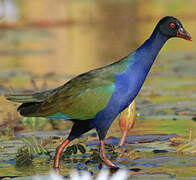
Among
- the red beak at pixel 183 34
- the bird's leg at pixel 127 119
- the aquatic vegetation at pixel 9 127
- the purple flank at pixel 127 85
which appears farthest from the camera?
the aquatic vegetation at pixel 9 127

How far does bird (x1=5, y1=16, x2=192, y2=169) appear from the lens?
5488mm

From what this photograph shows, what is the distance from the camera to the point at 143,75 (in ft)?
18.3

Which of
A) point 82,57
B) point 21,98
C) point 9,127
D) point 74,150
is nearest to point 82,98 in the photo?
point 21,98

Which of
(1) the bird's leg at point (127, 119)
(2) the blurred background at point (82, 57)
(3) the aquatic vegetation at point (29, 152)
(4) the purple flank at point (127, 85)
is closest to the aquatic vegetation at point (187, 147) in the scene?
(2) the blurred background at point (82, 57)

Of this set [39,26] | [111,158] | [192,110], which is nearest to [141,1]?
[39,26]

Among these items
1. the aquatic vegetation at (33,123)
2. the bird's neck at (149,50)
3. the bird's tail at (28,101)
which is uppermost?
the bird's neck at (149,50)

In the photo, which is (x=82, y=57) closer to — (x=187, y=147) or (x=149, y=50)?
(x=187, y=147)

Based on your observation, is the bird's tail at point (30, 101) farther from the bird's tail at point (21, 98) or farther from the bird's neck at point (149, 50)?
the bird's neck at point (149, 50)

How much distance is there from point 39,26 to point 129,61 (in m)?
22.8

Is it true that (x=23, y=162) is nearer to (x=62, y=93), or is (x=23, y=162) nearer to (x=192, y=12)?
(x=62, y=93)

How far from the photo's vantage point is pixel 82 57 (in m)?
16.5

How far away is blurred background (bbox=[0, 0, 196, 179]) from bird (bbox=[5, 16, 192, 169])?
0.51m

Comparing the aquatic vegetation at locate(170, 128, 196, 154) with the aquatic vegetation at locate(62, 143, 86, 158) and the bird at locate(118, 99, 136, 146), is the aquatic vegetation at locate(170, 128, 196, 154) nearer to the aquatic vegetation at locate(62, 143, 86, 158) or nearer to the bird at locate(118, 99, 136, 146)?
the bird at locate(118, 99, 136, 146)

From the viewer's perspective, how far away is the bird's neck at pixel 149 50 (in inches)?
221
